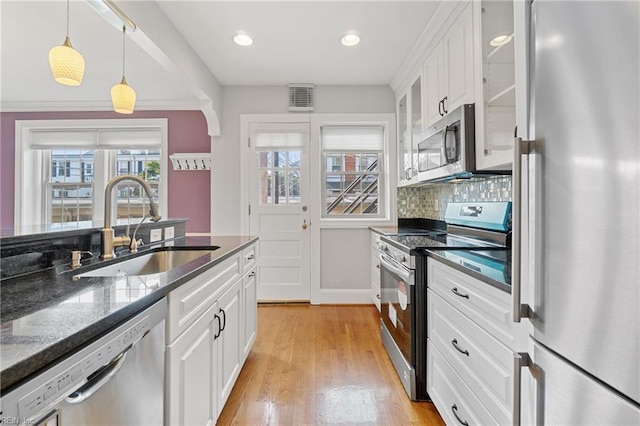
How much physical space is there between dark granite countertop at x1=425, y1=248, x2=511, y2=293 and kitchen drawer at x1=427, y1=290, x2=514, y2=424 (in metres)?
0.21

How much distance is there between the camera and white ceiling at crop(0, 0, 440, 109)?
7.13 feet

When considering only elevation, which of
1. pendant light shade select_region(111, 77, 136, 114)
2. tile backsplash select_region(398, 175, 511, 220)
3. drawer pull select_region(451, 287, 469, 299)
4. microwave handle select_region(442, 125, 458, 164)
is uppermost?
pendant light shade select_region(111, 77, 136, 114)

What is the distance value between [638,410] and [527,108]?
690 mm

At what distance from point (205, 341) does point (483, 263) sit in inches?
49.4

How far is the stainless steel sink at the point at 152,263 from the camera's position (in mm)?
1370

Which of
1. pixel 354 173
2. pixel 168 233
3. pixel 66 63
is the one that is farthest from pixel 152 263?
pixel 354 173

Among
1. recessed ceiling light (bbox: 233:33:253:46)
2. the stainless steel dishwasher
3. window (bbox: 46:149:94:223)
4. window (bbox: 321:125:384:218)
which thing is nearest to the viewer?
the stainless steel dishwasher

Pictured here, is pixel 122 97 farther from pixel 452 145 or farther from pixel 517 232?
pixel 517 232

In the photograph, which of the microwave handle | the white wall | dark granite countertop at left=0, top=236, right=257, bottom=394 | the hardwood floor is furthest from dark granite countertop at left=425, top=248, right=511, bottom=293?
the white wall

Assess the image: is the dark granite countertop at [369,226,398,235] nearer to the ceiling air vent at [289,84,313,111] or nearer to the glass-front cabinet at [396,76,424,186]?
the glass-front cabinet at [396,76,424,186]

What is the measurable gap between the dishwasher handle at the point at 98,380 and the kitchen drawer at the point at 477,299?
1.13 m

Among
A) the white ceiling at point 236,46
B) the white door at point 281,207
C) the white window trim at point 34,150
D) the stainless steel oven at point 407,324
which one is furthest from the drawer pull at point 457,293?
the white window trim at point 34,150

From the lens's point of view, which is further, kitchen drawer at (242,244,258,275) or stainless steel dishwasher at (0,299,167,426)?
kitchen drawer at (242,244,258,275)

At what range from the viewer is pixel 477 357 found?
45.2 inches
